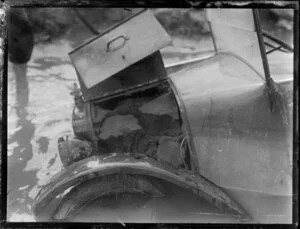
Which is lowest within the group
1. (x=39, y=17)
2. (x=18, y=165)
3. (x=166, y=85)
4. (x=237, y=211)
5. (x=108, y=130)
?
(x=237, y=211)

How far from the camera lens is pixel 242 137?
201cm

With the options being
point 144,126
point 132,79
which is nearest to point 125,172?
point 144,126

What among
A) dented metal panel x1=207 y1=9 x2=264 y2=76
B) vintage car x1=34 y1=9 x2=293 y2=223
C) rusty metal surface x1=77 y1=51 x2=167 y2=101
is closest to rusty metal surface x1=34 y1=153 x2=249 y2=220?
vintage car x1=34 y1=9 x2=293 y2=223

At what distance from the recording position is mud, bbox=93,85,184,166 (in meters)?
2.00

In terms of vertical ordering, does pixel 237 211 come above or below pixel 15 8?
below

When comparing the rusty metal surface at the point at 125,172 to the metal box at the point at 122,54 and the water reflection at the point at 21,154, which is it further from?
the metal box at the point at 122,54

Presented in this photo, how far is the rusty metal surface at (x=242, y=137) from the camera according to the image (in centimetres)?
200

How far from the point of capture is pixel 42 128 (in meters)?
2.06

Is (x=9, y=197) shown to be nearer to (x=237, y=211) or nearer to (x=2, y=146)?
(x=2, y=146)

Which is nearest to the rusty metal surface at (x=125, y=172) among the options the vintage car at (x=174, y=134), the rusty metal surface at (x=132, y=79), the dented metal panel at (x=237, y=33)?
the vintage car at (x=174, y=134)

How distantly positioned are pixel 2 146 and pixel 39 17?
0.61 meters

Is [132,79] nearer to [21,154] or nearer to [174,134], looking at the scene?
[174,134]

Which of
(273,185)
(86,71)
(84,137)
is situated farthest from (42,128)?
(273,185)

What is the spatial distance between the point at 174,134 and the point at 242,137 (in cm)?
30
